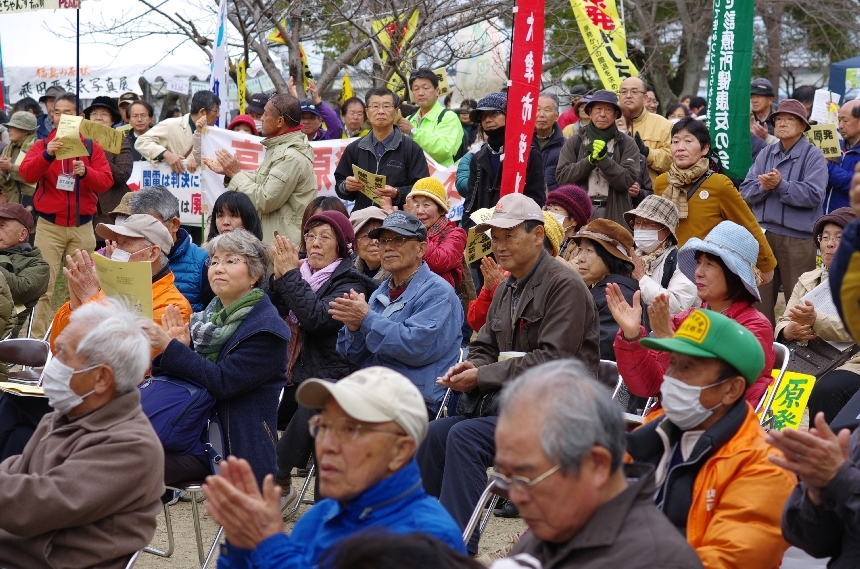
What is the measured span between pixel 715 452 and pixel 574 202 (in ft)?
14.1

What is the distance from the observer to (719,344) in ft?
11.6

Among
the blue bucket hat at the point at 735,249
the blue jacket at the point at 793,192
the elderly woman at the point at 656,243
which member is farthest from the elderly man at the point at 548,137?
the blue bucket hat at the point at 735,249

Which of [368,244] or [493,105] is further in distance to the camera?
[493,105]

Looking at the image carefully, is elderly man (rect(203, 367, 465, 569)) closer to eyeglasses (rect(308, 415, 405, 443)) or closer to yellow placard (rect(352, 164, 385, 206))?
eyeglasses (rect(308, 415, 405, 443))

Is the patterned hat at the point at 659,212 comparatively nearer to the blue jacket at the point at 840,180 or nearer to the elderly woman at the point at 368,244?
the elderly woman at the point at 368,244

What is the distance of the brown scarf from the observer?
7.93 m

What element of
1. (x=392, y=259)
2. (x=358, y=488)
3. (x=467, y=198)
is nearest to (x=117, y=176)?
(x=467, y=198)

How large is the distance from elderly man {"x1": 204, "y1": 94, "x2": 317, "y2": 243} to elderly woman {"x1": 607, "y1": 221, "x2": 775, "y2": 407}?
4.13 m

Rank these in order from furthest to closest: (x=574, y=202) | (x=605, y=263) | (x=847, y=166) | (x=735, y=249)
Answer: (x=847, y=166) → (x=574, y=202) → (x=605, y=263) → (x=735, y=249)

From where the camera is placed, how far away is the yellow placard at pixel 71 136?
9.71m

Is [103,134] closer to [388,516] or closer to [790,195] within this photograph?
[790,195]

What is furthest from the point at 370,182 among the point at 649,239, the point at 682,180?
the point at 649,239

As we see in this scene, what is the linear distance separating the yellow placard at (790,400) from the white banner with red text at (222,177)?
4.62 metres

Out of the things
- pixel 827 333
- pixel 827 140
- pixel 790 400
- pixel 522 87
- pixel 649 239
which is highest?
pixel 522 87
